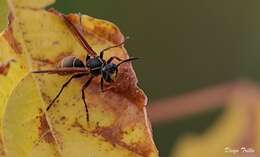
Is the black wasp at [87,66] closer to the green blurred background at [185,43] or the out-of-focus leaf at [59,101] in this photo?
the out-of-focus leaf at [59,101]

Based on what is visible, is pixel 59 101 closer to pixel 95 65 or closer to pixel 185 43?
pixel 95 65

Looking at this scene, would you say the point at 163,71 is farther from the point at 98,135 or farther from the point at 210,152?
the point at 98,135

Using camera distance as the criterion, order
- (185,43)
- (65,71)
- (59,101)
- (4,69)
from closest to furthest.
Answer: (4,69), (59,101), (65,71), (185,43)

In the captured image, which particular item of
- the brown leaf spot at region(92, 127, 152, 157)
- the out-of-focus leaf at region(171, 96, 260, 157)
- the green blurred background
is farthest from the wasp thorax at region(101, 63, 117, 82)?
the green blurred background

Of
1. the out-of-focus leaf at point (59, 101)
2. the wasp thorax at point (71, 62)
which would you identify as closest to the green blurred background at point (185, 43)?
the wasp thorax at point (71, 62)

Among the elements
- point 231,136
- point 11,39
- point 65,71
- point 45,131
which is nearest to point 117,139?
point 45,131

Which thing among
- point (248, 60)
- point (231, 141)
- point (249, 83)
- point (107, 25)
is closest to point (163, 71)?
point (248, 60)
